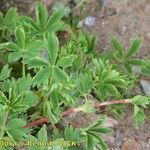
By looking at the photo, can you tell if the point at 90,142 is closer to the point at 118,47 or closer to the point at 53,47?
the point at 53,47

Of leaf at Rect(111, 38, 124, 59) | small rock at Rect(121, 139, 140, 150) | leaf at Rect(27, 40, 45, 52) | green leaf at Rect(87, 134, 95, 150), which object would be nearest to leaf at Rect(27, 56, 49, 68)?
leaf at Rect(27, 40, 45, 52)

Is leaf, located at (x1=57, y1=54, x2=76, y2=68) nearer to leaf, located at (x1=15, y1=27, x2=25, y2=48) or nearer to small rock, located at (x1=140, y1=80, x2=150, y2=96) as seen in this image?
leaf, located at (x1=15, y1=27, x2=25, y2=48)

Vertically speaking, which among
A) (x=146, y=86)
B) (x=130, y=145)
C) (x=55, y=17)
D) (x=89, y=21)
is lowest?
(x=130, y=145)

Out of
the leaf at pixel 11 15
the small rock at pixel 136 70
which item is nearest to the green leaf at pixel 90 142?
the small rock at pixel 136 70

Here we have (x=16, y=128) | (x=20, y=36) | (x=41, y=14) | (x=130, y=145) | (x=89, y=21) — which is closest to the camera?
(x=16, y=128)

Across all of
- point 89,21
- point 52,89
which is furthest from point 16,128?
point 89,21

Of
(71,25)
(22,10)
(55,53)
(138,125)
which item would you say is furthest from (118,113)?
(22,10)

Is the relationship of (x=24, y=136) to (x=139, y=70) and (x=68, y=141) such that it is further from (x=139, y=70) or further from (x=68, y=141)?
(x=139, y=70)
